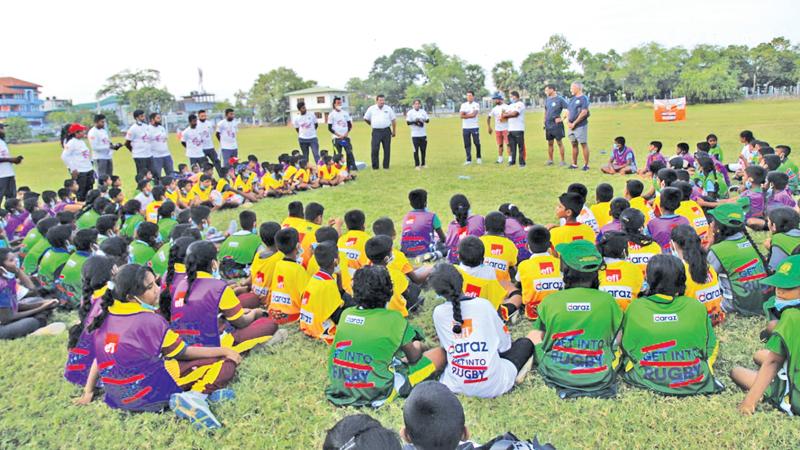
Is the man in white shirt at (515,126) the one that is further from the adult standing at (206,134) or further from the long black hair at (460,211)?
the adult standing at (206,134)

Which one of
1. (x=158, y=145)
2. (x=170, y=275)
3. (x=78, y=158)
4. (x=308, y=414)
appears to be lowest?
(x=308, y=414)

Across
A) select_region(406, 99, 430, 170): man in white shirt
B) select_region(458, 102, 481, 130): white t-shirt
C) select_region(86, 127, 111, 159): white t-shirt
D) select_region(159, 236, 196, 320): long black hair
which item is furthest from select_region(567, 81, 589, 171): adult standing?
select_region(86, 127, 111, 159): white t-shirt

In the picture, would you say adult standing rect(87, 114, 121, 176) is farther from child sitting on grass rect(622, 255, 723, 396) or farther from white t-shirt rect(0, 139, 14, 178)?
child sitting on grass rect(622, 255, 723, 396)

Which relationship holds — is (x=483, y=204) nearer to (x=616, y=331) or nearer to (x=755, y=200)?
(x=755, y=200)

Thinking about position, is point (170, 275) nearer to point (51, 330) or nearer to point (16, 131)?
point (51, 330)

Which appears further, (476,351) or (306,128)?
(306,128)

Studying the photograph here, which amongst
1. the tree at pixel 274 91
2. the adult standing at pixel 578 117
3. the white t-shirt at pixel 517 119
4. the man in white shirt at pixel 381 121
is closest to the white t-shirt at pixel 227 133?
the man in white shirt at pixel 381 121

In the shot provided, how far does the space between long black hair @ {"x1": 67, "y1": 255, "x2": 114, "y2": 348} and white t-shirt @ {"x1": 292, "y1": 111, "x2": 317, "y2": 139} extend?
9.59 metres

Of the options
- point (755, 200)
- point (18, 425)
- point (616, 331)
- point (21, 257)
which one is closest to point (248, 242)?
point (18, 425)

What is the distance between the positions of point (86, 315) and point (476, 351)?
2.92m

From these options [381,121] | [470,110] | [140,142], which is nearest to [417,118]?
[381,121]

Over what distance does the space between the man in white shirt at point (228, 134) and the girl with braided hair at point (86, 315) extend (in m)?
9.29

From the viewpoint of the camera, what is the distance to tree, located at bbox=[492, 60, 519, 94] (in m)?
75.9

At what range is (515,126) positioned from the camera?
1265cm
